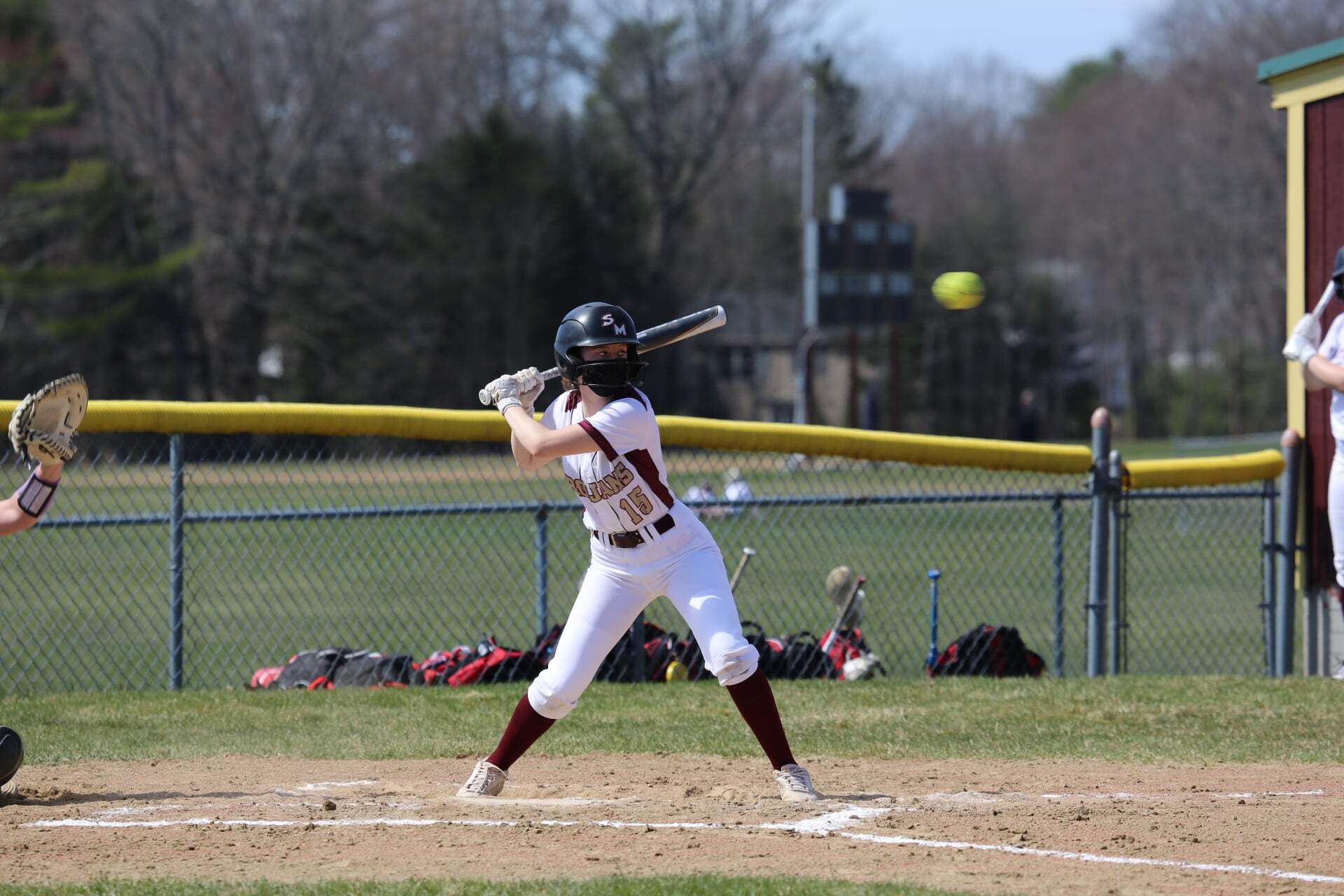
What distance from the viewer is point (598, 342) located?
5.26 meters

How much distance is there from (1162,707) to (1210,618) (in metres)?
5.06

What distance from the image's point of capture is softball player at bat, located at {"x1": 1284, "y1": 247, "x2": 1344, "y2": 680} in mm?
7938

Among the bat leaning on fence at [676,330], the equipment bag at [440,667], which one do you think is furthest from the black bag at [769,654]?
the bat leaning on fence at [676,330]

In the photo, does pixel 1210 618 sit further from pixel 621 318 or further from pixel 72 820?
pixel 72 820

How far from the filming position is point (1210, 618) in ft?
40.2

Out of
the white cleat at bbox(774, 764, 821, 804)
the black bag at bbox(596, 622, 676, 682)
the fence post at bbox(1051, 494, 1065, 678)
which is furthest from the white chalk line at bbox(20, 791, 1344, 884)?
the fence post at bbox(1051, 494, 1065, 678)

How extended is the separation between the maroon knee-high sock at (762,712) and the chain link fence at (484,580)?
2.71 metres

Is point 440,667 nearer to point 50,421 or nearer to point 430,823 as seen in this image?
point 430,823

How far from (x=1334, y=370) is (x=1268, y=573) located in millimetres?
1775

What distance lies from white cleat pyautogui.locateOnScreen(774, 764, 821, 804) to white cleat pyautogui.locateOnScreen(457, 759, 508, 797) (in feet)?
3.28

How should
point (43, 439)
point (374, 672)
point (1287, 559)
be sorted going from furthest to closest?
point (1287, 559) → point (374, 672) → point (43, 439)

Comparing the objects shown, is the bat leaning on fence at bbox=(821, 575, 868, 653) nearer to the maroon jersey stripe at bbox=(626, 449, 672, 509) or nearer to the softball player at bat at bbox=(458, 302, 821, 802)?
the softball player at bat at bbox=(458, 302, 821, 802)

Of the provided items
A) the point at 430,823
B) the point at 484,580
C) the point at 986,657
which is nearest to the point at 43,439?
the point at 430,823

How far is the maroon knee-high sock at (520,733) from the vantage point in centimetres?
545
